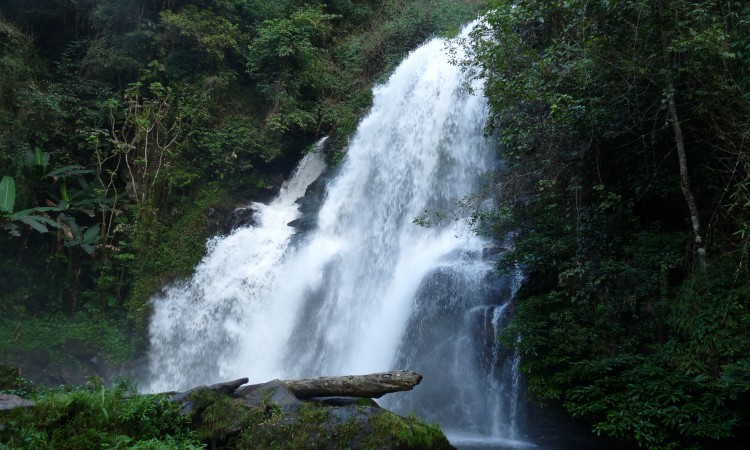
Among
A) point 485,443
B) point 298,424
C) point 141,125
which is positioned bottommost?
point 485,443

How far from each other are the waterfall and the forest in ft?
2.59

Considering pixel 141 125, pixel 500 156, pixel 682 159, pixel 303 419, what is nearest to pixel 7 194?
pixel 141 125

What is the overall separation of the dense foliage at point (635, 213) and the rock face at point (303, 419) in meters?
1.87

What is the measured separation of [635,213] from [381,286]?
4.88 metres

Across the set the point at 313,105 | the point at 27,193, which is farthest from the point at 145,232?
the point at 313,105

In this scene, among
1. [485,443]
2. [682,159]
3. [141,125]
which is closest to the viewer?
[682,159]

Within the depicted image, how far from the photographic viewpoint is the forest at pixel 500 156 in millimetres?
5566

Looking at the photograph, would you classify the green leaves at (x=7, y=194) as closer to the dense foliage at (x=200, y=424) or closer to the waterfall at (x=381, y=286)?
the waterfall at (x=381, y=286)

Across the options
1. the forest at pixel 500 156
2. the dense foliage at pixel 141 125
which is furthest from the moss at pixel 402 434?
the dense foliage at pixel 141 125

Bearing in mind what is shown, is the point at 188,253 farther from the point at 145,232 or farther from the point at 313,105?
the point at 313,105

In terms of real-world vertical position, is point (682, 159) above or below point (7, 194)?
below

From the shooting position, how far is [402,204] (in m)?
11.8

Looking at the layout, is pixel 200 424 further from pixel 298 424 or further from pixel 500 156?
pixel 500 156

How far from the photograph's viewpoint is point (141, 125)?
13.0m
